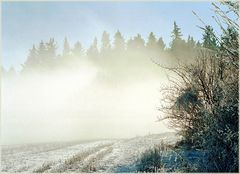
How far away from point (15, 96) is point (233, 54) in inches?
2078

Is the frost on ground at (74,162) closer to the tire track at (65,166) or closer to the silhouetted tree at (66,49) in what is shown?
the tire track at (65,166)

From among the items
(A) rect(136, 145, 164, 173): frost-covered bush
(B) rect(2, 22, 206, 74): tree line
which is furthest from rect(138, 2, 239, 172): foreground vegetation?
(B) rect(2, 22, 206, 74): tree line

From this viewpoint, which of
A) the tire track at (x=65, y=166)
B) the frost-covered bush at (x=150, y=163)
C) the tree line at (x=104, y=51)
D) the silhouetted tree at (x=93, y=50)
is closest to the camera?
the frost-covered bush at (x=150, y=163)

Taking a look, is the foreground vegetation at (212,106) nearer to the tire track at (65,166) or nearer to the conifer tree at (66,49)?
the tire track at (65,166)

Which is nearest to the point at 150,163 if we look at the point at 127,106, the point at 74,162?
the point at 74,162

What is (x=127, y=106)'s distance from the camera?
6172 cm

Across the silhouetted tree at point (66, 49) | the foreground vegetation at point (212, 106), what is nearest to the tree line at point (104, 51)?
the silhouetted tree at point (66, 49)

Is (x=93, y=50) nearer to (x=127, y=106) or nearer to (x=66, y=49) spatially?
(x=66, y=49)

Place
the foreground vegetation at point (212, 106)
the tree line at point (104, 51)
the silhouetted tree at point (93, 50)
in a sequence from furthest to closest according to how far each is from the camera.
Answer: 1. the silhouetted tree at point (93, 50)
2. the tree line at point (104, 51)
3. the foreground vegetation at point (212, 106)

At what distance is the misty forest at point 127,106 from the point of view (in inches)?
463

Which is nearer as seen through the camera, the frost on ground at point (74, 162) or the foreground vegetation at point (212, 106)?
the foreground vegetation at point (212, 106)

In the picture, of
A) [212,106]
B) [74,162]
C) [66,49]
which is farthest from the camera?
[66,49]

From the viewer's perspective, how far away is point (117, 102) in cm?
6319

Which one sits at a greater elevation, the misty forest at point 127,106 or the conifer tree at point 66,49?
the conifer tree at point 66,49
